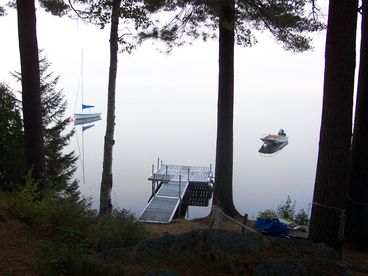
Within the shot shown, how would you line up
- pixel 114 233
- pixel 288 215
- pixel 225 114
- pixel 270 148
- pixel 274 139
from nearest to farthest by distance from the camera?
pixel 114 233
pixel 225 114
pixel 288 215
pixel 270 148
pixel 274 139

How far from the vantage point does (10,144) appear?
59.0 feet

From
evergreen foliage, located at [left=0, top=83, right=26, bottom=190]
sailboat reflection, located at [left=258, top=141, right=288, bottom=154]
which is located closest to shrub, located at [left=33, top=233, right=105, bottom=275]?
evergreen foliage, located at [left=0, top=83, right=26, bottom=190]

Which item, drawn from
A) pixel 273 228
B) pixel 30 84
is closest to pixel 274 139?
pixel 273 228

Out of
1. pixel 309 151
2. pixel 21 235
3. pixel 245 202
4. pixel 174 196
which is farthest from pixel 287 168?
pixel 21 235

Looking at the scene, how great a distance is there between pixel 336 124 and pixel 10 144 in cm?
1370

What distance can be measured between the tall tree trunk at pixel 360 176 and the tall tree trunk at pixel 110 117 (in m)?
5.73

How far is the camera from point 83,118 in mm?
52969

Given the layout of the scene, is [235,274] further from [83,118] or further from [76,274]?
[83,118]

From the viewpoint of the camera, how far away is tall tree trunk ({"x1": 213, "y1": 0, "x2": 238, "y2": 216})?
44.4ft

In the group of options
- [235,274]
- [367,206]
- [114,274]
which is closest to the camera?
[114,274]

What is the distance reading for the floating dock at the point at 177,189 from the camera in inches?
860

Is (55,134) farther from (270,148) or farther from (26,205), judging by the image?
(270,148)

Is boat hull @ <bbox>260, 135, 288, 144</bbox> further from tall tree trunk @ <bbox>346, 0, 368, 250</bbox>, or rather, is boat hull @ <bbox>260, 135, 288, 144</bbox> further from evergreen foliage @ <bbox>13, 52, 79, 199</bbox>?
tall tree trunk @ <bbox>346, 0, 368, 250</bbox>

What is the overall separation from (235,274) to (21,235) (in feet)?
10.2
